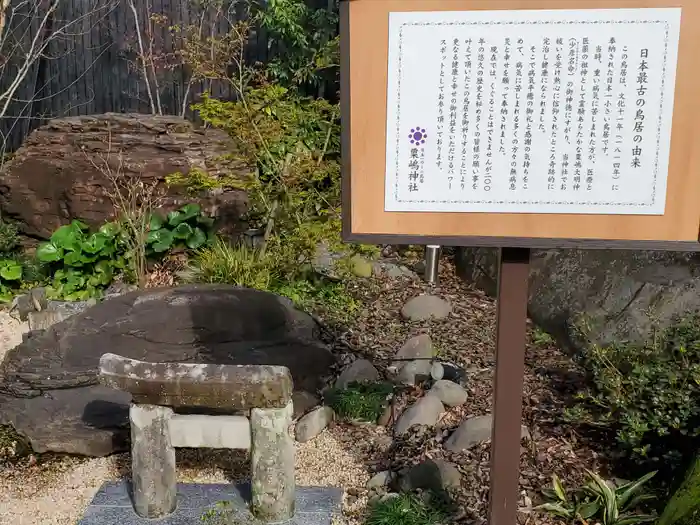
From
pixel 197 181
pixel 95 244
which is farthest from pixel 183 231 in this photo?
pixel 95 244

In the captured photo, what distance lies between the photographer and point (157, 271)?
6379 millimetres

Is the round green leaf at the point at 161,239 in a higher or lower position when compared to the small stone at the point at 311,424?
higher

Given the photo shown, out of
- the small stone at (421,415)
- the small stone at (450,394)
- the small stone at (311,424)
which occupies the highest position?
the small stone at (450,394)

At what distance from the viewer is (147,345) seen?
464cm

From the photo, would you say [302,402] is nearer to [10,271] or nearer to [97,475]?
[97,475]

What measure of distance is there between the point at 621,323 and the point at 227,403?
8.60 ft

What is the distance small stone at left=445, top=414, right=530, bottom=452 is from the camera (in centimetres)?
367

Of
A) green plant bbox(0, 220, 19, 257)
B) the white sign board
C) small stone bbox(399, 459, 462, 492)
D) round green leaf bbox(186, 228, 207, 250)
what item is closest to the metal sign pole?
the white sign board

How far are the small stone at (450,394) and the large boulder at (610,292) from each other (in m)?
0.81

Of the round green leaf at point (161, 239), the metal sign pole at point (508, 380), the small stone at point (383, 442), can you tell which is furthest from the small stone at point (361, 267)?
the metal sign pole at point (508, 380)

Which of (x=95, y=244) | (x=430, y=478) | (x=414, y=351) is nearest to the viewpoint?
(x=430, y=478)

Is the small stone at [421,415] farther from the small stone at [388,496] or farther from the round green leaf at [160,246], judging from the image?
the round green leaf at [160,246]

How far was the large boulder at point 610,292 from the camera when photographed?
4.18 m

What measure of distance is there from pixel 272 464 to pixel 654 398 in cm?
175
